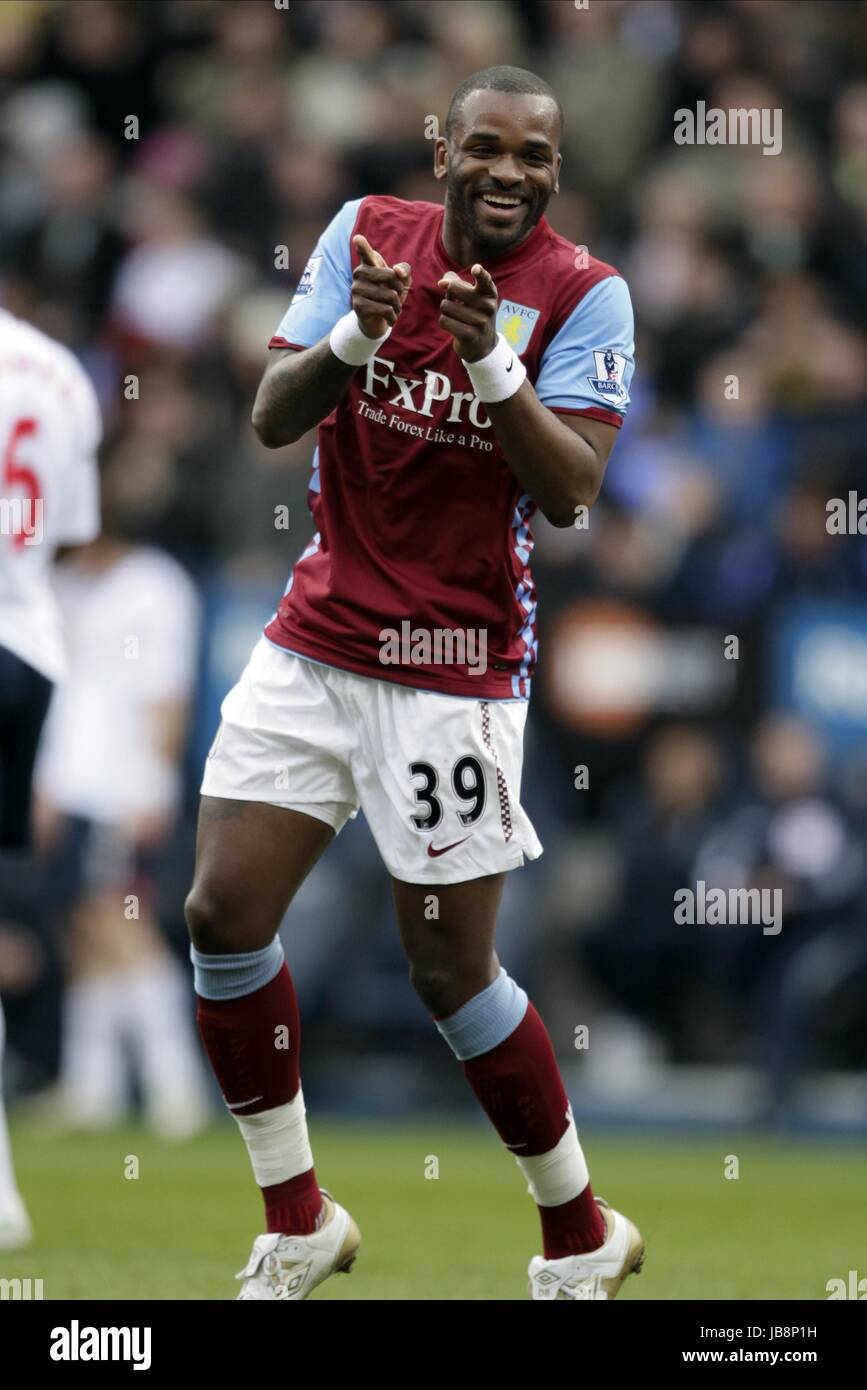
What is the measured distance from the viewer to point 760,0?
14391 mm

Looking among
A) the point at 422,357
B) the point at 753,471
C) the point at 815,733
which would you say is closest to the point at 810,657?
the point at 815,733

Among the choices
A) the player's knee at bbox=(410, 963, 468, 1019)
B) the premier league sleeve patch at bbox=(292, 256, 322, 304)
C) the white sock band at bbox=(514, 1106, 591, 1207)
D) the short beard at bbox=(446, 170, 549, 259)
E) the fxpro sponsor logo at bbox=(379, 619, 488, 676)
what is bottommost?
the white sock band at bbox=(514, 1106, 591, 1207)

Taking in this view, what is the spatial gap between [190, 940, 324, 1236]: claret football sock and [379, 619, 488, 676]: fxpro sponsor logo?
0.70 m

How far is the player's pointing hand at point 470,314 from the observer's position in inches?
190

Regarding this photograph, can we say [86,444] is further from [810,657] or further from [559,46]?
[559,46]

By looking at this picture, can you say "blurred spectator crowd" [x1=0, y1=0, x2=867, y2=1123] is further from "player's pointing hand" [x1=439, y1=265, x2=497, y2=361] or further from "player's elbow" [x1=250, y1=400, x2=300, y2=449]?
"player's pointing hand" [x1=439, y1=265, x2=497, y2=361]

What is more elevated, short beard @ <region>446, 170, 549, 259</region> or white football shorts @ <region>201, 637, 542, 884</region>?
short beard @ <region>446, 170, 549, 259</region>

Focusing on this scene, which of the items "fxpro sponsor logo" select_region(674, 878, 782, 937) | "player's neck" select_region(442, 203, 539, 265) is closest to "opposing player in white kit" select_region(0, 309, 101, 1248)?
"player's neck" select_region(442, 203, 539, 265)

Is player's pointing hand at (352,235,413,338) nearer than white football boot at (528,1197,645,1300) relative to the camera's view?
Yes

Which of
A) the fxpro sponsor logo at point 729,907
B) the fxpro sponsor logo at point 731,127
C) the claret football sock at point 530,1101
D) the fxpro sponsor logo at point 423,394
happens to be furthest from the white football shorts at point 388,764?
the fxpro sponsor logo at point 731,127

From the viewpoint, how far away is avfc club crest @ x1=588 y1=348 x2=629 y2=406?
5211 millimetres

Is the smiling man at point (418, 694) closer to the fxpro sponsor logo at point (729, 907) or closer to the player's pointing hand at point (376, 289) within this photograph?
the player's pointing hand at point (376, 289)

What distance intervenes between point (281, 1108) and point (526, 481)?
58.9 inches
